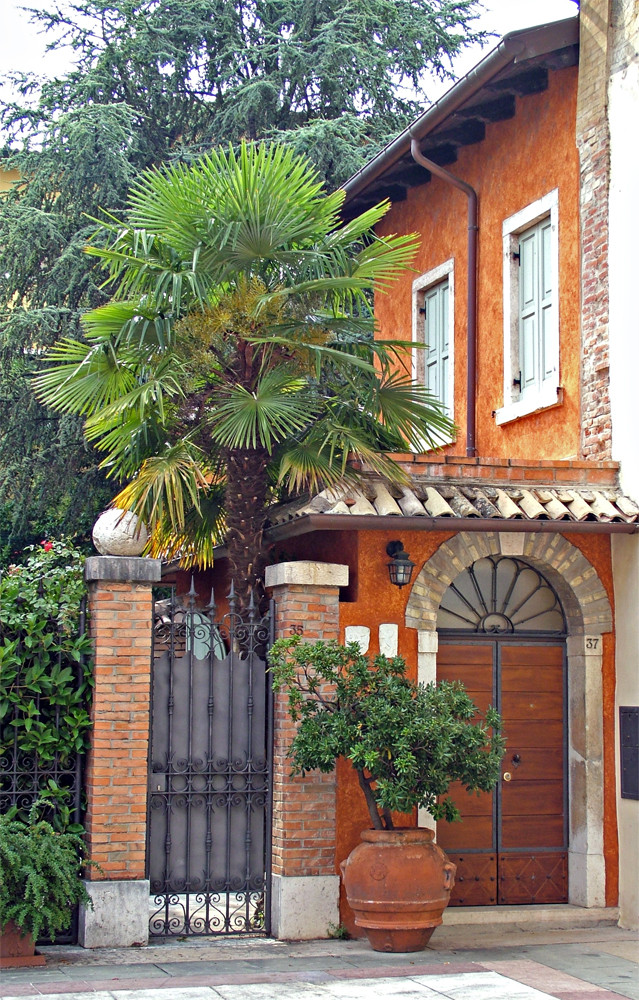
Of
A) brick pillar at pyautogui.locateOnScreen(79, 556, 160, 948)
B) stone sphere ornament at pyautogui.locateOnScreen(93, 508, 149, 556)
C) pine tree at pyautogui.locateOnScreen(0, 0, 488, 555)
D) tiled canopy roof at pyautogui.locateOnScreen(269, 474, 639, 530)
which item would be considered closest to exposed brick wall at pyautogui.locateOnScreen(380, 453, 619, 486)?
tiled canopy roof at pyautogui.locateOnScreen(269, 474, 639, 530)

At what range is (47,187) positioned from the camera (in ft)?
63.5

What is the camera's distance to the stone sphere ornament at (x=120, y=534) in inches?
342

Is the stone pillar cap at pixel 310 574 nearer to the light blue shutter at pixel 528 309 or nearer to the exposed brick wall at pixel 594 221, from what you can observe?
the exposed brick wall at pixel 594 221

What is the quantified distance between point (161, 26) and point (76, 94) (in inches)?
→ 84.2

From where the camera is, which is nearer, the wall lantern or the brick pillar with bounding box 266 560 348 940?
the brick pillar with bounding box 266 560 348 940

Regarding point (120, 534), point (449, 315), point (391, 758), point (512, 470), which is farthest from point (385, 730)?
point (449, 315)

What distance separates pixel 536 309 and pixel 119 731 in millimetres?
5927

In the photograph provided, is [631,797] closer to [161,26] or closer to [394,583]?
[394,583]

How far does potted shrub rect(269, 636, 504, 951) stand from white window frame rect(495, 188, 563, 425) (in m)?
4.01

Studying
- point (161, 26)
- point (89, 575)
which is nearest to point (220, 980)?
Result: point (89, 575)

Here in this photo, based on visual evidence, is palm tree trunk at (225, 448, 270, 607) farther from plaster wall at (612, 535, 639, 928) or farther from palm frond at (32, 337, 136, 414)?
plaster wall at (612, 535, 639, 928)

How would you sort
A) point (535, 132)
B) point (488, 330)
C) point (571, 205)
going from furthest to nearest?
point (488, 330), point (535, 132), point (571, 205)

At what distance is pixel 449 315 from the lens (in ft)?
44.7

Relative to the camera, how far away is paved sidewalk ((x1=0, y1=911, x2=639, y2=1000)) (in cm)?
706
